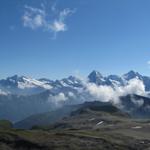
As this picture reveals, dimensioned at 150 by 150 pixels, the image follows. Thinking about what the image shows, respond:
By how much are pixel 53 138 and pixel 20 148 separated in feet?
57.6

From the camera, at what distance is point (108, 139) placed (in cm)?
16100

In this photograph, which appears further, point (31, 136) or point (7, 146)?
point (31, 136)

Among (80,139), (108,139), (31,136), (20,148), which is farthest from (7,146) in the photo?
(108,139)

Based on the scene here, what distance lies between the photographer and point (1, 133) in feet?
517

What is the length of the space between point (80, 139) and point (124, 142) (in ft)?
59.4

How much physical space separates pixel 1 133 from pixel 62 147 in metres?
29.2

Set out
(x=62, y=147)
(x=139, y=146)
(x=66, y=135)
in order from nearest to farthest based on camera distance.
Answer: (x=62, y=147)
(x=139, y=146)
(x=66, y=135)

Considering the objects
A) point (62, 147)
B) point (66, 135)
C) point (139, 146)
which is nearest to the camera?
point (62, 147)

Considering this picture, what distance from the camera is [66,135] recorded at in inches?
6540

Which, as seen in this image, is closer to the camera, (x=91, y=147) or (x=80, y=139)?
(x=91, y=147)

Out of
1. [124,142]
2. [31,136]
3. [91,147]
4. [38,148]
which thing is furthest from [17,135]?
[124,142]

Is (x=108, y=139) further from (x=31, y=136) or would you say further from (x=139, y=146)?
(x=31, y=136)

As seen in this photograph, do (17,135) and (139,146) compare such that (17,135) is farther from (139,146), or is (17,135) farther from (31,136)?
(139,146)

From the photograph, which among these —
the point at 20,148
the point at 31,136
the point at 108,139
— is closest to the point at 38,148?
the point at 20,148
